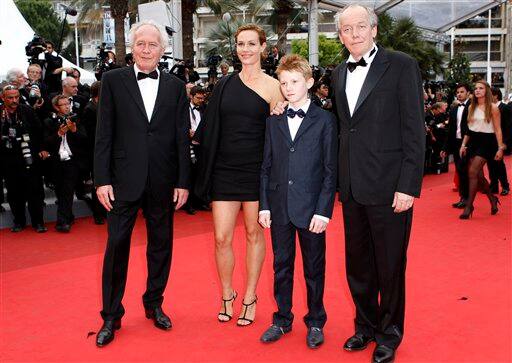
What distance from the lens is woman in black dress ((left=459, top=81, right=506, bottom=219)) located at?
8250 mm

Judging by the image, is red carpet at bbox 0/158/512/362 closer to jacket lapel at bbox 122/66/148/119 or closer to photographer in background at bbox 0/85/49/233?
photographer in background at bbox 0/85/49/233

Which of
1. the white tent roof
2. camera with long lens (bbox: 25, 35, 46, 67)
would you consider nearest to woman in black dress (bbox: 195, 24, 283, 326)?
camera with long lens (bbox: 25, 35, 46, 67)

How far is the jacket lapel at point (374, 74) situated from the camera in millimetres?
3416

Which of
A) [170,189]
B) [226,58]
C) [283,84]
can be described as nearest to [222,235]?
[170,189]

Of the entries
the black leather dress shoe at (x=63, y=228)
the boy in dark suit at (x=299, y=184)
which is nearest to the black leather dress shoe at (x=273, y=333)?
the boy in dark suit at (x=299, y=184)

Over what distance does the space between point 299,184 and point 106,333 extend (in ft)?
4.83

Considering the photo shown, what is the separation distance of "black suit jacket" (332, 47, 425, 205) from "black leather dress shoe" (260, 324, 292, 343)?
992mm

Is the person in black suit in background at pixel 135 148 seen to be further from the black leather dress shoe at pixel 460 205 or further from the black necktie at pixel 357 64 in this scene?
the black leather dress shoe at pixel 460 205

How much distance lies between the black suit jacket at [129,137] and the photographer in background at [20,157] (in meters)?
4.06

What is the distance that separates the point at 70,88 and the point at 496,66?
54.4 m

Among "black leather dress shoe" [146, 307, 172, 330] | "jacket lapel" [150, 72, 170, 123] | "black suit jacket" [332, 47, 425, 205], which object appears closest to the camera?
"black suit jacket" [332, 47, 425, 205]

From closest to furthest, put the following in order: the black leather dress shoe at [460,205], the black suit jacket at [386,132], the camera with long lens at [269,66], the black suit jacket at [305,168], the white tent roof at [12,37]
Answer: the black suit jacket at [386,132], the black suit jacket at [305,168], the black leather dress shoe at [460,205], the camera with long lens at [269,66], the white tent roof at [12,37]

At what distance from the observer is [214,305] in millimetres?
4648

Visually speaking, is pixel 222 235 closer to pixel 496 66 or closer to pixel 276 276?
pixel 276 276
